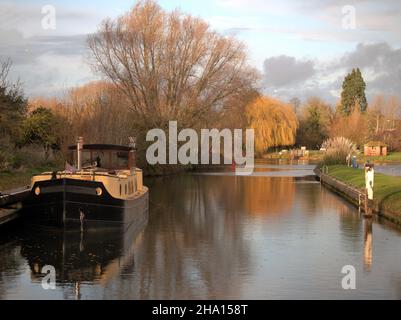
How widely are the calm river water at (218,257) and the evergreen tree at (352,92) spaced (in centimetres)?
9633

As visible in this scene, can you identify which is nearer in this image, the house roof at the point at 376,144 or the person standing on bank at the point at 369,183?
the person standing on bank at the point at 369,183

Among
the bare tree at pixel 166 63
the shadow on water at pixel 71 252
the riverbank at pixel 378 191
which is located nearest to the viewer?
the shadow on water at pixel 71 252

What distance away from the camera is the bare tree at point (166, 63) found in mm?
53750

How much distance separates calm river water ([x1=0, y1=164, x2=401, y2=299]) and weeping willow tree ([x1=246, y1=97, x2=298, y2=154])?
56.9 meters

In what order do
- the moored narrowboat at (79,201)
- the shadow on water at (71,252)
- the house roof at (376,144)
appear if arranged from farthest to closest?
the house roof at (376,144) → the moored narrowboat at (79,201) → the shadow on water at (71,252)

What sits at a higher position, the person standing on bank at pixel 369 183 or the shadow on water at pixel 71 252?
the person standing on bank at pixel 369 183

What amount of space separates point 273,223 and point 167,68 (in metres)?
34.3

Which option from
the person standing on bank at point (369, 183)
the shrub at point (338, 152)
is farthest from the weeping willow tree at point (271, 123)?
the person standing on bank at point (369, 183)

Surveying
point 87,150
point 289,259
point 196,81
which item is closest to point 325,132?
point 196,81

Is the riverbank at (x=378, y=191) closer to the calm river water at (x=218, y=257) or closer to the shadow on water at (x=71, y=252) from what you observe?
the calm river water at (x=218, y=257)

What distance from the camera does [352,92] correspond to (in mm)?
120500
